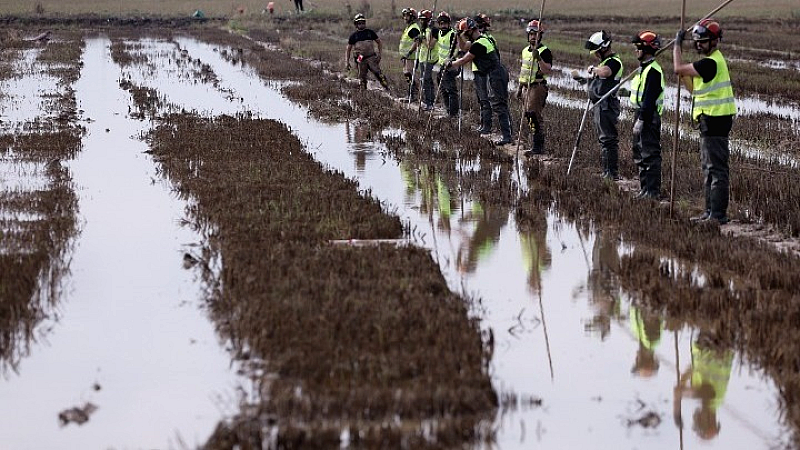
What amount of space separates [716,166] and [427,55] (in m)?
10.2

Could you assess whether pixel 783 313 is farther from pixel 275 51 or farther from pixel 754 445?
pixel 275 51

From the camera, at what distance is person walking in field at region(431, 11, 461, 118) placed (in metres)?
20.0

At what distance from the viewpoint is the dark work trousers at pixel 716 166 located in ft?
38.9

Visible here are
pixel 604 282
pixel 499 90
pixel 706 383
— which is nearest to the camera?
pixel 706 383

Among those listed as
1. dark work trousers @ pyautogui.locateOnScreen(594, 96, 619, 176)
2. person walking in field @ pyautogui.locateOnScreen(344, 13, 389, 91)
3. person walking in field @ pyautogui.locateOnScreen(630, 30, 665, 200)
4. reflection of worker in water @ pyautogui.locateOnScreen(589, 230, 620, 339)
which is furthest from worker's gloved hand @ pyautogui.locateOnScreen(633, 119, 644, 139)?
person walking in field @ pyautogui.locateOnScreen(344, 13, 389, 91)

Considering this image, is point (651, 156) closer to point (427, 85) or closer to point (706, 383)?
point (706, 383)

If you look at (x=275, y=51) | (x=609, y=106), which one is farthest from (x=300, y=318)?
(x=275, y=51)

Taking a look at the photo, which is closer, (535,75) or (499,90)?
(535,75)

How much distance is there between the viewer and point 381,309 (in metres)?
8.39

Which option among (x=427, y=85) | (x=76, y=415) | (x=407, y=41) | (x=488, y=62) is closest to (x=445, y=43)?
(x=427, y=85)

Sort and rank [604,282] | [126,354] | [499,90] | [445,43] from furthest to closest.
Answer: [445,43] < [499,90] < [604,282] < [126,354]

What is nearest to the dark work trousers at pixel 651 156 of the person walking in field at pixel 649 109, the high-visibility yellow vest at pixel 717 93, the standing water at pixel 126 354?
the person walking in field at pixel 649 109

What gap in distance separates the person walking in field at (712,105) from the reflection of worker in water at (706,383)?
12.3 ft

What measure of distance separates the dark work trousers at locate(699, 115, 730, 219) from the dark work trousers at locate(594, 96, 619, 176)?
251cm
